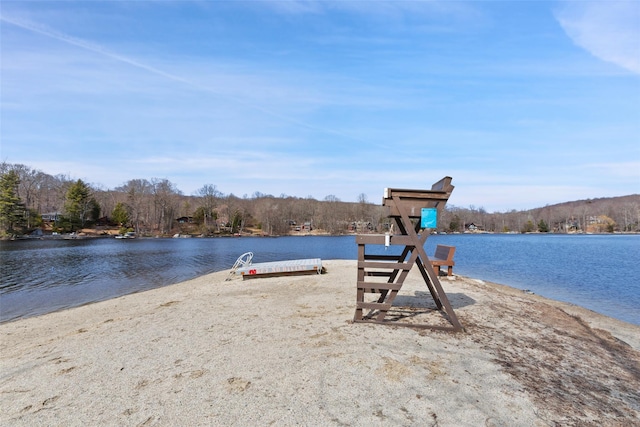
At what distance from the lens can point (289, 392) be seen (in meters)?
4.17

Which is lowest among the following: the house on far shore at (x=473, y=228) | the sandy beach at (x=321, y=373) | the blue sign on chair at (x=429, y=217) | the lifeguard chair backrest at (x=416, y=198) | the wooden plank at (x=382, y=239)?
the sandy beach at (x=321, y=373)

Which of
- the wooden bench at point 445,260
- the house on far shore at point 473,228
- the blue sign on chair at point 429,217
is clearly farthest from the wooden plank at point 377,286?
the house on far shore at point 473,228

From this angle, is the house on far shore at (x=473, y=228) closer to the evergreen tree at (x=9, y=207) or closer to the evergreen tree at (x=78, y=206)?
the evergreen tree at (x=78, y=206)

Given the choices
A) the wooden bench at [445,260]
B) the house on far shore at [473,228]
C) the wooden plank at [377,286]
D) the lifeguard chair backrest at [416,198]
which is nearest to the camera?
the lifeguard chair backrest at [416,198]

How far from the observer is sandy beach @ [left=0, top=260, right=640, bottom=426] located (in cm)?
371

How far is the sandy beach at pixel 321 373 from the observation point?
371 cm

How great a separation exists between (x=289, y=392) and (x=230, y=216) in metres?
108

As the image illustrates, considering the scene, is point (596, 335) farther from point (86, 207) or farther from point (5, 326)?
point (86, 207)

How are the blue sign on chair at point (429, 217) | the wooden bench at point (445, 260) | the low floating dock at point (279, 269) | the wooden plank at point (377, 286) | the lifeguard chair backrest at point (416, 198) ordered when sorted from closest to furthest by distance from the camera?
the blue sign on chair at point (429, 217) < the lifeguard chair backrest at point (416, 198) < the wooden plank at point (377, 286) < the wooden bench at point (445, 260) < the low floating dock at point (279, 269)

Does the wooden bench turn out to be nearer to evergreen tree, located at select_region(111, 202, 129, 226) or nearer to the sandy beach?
the sandy beach

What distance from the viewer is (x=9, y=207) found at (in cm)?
6419

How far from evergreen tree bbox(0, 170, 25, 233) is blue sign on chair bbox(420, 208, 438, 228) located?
274 ft

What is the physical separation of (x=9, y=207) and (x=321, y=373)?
8476 cm

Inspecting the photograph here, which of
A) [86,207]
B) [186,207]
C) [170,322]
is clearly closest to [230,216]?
[186,207]
